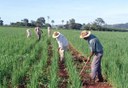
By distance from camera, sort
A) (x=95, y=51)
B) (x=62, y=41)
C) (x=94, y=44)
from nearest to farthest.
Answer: (x=94, y=44)
(x=95, y=51)
(x=62, y=41)

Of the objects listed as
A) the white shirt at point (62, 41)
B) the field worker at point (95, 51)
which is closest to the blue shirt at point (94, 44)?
the field worker at point (95, 51)

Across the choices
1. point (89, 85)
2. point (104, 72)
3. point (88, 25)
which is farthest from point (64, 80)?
point (88, 25)

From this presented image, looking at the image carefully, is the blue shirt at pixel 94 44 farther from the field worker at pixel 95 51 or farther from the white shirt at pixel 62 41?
the white shirt at pixel 62 41

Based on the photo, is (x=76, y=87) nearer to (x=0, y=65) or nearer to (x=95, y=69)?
(x=95, y=69)

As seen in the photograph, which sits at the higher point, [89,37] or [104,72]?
[89,37]

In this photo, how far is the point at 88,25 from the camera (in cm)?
8381

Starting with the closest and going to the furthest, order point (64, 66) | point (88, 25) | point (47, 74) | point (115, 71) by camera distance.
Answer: point (115, 71) < point (47, 74) < point (64, 66) < point (88, 25)

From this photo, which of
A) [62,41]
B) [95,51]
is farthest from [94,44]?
[62,41]

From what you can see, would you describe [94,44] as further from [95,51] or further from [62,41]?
[62,41]

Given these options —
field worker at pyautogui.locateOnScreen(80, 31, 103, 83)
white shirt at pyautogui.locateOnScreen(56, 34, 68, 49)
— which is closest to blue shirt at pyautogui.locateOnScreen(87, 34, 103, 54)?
field worker at pyautogui.locateOnScreen(80, 31, 103, 83)

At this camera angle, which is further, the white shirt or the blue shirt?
the white shirt

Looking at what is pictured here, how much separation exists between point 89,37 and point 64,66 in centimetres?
313

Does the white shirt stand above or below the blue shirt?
below

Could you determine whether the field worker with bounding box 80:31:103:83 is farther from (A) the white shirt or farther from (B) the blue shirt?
(A) the white shirt
